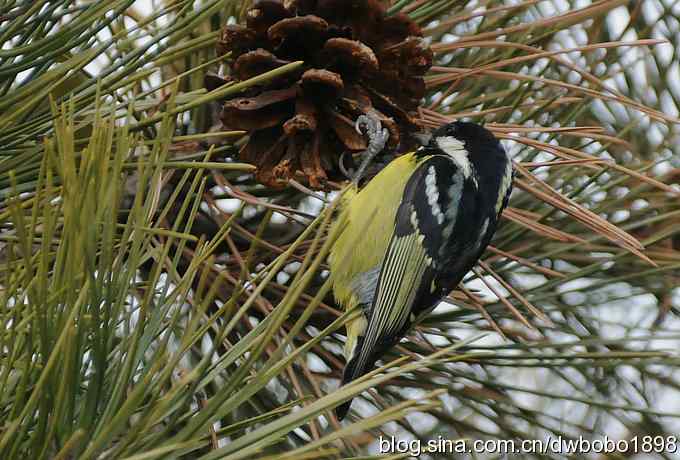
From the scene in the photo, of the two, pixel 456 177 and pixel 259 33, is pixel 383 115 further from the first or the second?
pixel 456 177

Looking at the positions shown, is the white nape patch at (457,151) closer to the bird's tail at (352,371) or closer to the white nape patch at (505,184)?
the white nape patch at (505,184)

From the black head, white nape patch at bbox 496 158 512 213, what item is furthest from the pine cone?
white nape patch at bbox 496 158 512 213

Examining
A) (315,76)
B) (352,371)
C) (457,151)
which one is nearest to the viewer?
(315,76)

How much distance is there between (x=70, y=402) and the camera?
586 millimetres

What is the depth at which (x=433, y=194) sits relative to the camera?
1.46 meters

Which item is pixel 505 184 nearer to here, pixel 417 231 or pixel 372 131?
pixel 417 231

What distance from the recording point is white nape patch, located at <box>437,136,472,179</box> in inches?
52.3

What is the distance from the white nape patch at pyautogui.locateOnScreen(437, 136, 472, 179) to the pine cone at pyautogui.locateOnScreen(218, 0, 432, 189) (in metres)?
0.33

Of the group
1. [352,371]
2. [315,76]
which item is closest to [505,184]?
[352,371]

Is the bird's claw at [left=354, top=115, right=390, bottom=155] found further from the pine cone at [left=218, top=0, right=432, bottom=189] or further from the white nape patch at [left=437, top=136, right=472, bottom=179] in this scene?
the white nape patch at [left=437, top=136, right=472, bottom=179]

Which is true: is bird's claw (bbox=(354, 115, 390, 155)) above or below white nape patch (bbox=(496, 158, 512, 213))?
above

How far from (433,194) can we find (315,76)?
565 mm

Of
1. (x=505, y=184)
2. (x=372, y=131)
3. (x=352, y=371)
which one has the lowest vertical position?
(x=352, y=371)

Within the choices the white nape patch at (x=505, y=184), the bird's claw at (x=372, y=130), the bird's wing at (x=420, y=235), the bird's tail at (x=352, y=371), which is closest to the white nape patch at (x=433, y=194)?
the bird's wing at (x=420, y=235)
